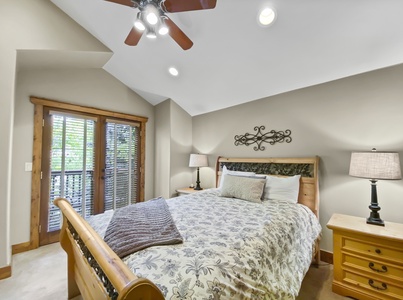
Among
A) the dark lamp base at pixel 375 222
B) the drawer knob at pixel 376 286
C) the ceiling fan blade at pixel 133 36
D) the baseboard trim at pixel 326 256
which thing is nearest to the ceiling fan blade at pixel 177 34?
the ceiling fan blade at pixel 133 36

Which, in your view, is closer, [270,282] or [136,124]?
[270,282]

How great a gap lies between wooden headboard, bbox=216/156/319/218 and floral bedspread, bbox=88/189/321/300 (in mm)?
334

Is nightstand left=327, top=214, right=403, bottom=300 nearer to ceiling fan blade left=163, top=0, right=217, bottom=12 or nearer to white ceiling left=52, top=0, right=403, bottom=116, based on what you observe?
white ceiling left=52, top=0, right=403, bottom=116

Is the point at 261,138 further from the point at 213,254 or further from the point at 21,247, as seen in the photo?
the point at 21,247

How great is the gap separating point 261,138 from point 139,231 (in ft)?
8.01

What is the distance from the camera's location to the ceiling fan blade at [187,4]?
1488mm

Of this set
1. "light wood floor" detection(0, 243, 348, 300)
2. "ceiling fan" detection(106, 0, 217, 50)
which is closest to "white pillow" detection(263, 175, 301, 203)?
"light wood floor" detection(0, 243, 348, 300)

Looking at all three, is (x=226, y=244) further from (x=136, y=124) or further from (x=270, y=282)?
(x=136, y=124)

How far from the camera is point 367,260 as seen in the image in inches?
71.0

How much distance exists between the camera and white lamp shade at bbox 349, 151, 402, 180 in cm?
182

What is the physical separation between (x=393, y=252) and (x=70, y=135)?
4.33m

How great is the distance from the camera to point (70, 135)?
10.7 feet

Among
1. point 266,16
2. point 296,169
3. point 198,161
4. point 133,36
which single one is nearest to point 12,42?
point 133,36

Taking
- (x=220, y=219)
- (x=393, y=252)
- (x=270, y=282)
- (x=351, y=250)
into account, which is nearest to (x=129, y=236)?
(x=220, y=219)
